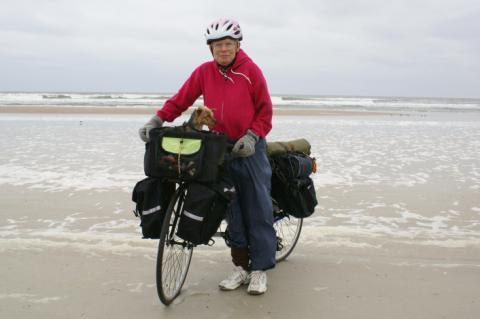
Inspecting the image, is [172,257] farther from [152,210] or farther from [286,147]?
[286,147]

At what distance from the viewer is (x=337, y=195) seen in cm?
699

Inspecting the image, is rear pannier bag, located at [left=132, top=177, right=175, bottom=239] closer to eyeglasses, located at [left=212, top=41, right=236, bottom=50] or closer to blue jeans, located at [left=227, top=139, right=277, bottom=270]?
blue jeans, located at [left=227, top=139, right=277, bottom=270]

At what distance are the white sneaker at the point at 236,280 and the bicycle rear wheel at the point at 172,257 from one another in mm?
308

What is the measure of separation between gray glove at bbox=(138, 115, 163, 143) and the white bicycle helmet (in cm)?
65

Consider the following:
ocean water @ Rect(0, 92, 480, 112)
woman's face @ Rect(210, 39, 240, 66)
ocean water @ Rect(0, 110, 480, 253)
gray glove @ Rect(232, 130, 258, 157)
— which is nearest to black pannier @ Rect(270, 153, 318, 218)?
gray glove @ Rect(232, 130, 258, 157)

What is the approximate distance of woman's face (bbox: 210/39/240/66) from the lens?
3273 millimetres

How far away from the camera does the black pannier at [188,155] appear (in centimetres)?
299

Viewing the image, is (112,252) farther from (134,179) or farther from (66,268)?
(134,179)

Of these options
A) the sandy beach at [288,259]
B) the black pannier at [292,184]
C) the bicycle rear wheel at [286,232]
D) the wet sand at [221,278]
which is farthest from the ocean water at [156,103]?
the black pannier at [292,184]

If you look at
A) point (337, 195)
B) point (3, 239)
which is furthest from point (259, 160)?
point (337, 195)

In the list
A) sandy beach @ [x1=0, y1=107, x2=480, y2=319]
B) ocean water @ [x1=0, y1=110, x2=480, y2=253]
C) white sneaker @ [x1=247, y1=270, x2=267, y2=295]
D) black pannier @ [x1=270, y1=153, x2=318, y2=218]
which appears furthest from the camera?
ocean water @ [x1=0, y1=110, x2=480, y2=253]

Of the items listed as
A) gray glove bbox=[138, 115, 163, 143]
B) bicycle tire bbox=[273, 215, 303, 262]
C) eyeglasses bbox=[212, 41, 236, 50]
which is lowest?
bicycle tire bbox=[273, 215, 303, 262]

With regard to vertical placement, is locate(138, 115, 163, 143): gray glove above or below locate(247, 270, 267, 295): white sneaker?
above

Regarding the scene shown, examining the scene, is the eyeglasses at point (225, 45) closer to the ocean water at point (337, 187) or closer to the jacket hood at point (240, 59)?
the jacket hood at point (240, 59)
